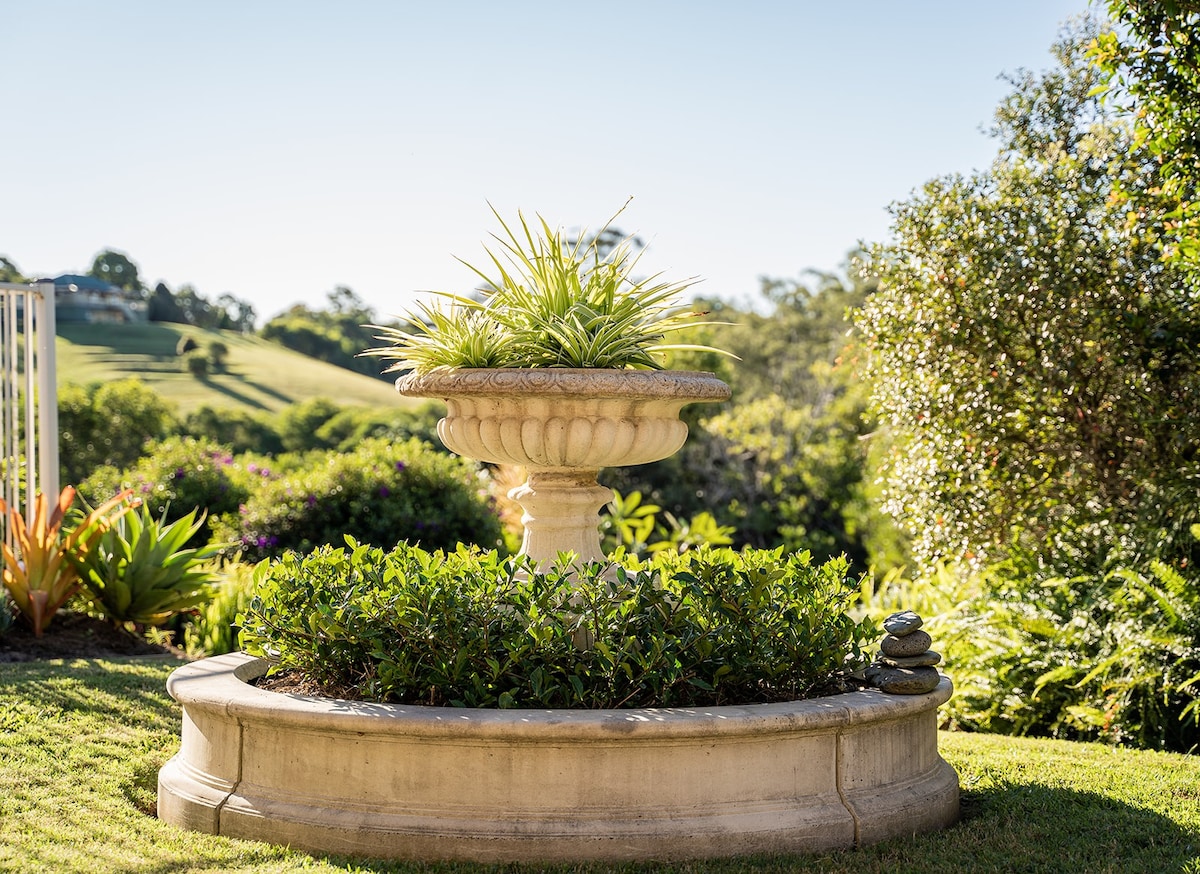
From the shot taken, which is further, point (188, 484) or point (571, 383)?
point (188, 484)

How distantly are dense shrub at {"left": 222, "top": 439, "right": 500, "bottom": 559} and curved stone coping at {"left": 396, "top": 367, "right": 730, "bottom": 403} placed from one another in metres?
6.07

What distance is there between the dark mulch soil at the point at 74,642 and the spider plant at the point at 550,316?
153 inches

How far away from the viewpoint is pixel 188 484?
1164cm

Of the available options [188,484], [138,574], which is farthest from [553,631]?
[188,484]

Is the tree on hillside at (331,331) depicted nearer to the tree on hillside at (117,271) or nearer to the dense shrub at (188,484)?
the tree on hillside at (117,271)

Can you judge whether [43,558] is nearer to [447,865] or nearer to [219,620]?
[219,620]

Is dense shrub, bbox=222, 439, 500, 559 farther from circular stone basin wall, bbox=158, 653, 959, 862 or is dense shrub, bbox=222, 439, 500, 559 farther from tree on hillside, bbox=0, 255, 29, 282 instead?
tree on hillside, bbox=0, 255, 29, 282

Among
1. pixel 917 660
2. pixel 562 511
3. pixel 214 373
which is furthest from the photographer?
pixel 214 373

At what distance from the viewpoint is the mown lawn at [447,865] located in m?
3.71

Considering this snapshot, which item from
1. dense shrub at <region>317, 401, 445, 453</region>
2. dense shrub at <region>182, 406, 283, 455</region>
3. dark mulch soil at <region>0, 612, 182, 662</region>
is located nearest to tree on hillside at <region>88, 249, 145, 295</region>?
dense shrub at <region>182, 406, 283, 455</region>

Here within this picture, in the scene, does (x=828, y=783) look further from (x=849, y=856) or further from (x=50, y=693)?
(x=50, y=693)

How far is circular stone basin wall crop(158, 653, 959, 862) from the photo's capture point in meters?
3.76

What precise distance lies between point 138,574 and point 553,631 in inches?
198

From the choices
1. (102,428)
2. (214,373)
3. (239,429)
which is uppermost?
(214,373)
